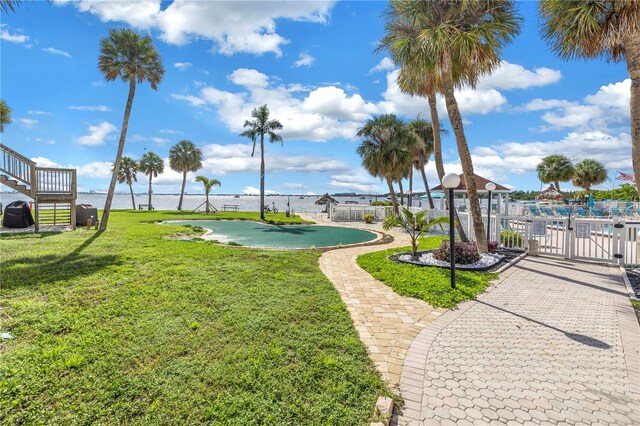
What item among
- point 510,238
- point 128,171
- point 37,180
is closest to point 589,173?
point 510,238

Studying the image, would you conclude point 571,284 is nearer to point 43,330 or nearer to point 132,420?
point 132,420

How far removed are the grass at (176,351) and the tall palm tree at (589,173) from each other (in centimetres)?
4664

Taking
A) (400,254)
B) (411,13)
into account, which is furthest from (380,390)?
(411,13)

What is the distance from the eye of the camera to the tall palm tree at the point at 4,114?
1799 centimetres

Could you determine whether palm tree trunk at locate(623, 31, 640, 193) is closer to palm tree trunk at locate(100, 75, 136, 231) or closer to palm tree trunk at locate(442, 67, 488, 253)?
palm tree trunk at locate(442, 67, 488, 253)

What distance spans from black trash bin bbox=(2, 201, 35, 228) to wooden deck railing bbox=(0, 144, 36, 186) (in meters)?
2.71

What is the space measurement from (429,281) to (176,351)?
5267 millimetres

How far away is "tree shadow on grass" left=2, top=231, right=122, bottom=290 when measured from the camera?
575cm

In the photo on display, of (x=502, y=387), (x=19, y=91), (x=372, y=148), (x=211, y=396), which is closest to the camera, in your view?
(x=211, y=396)

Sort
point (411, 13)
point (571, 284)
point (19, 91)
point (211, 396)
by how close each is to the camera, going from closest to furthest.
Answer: point (211, 396) < point (571, 284) < point (411, 13) < point (19, 91)

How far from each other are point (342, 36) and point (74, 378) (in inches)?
484

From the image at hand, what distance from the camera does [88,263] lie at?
7.25m

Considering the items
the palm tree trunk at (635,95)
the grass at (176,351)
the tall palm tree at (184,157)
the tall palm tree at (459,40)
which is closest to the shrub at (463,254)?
the tall palm tree at (459,40)

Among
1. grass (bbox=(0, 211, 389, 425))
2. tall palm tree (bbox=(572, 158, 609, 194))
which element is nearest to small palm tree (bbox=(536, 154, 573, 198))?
tall palm tree (bbox=(572, 158, 609, 194))
